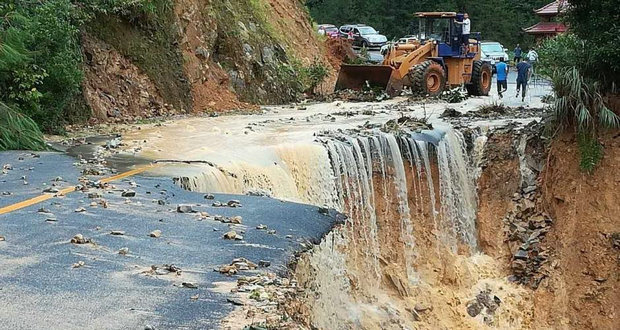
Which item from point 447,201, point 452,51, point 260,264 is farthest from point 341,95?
point 260,264

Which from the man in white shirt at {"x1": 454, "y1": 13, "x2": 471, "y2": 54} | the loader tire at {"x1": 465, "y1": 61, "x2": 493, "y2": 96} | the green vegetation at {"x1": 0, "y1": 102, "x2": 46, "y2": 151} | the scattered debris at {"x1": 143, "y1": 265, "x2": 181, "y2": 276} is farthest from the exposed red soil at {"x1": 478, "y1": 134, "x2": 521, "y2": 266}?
the loader tire at {"x1": 465, "y1": 61, "x2": 493, "y2": 96}

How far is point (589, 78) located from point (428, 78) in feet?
31.3

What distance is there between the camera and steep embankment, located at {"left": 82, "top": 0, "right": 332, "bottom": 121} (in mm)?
18531

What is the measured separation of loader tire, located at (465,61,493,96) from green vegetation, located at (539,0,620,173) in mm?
11616

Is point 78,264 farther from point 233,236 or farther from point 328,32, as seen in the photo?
point 328,32

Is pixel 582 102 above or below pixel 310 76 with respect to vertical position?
above

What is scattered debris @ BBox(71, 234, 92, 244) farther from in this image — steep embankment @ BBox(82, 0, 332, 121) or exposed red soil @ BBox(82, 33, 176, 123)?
steep embankment @ BBox(82, 0, 332, 121)

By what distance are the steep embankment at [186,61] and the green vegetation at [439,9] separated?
3166cm

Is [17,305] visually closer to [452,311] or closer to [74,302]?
[74,302]

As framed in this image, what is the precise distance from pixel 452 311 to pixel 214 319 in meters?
9.79

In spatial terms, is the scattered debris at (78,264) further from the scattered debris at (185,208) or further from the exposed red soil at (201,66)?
the exposed red soil at (201,66)

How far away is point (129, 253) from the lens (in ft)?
21.2

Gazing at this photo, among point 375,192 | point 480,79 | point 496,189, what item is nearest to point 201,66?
point 375,192

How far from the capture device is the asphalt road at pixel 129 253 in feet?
16.5
